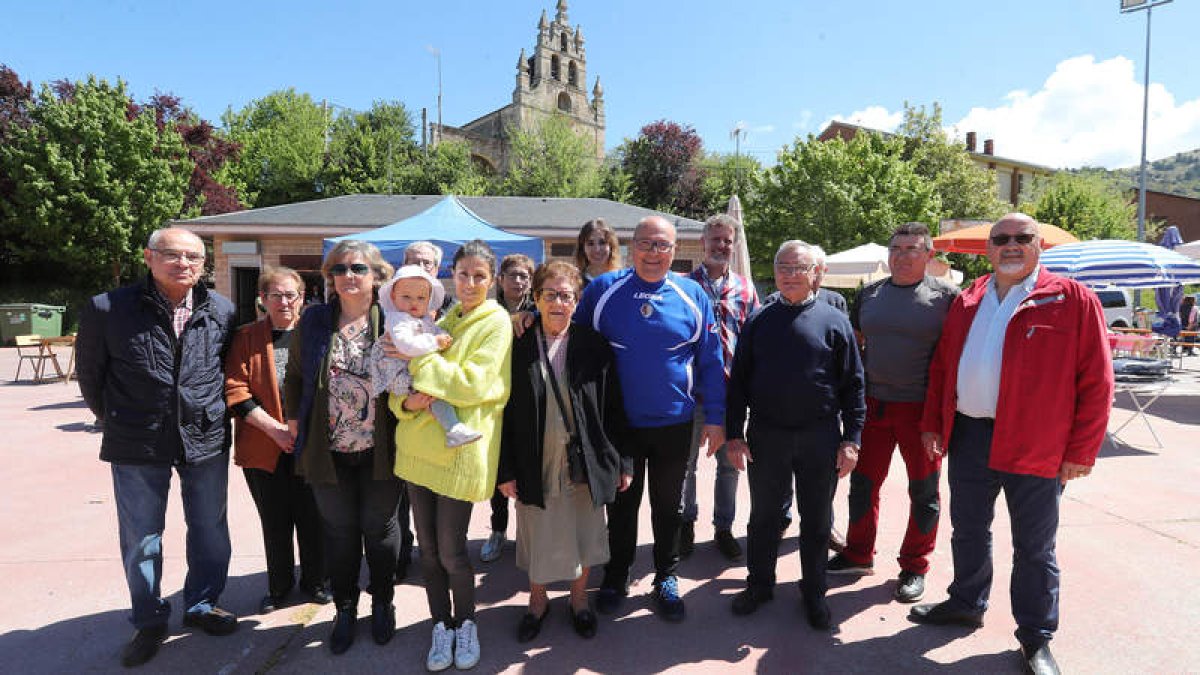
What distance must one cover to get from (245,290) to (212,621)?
1639cm

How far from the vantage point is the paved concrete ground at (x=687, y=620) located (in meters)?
2.74

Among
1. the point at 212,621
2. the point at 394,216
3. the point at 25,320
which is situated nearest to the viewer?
the point at 212,621

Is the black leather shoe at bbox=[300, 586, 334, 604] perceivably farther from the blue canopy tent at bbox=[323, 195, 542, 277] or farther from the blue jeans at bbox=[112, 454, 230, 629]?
the blue canopy tent at bbox=[323, 195, 542, 277]

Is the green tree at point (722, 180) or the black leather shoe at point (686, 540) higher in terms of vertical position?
the green tree at point (722, 180)

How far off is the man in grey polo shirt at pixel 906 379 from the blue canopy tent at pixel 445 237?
4.40 meters

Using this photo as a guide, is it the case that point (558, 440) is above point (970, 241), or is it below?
below

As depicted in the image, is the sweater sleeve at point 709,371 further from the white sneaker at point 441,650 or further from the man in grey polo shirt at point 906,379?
the white sneaker at point 441,650

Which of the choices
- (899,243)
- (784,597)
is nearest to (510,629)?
(784,597)

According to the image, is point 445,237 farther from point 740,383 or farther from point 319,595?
point 740,383

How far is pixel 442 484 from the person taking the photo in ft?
8.35

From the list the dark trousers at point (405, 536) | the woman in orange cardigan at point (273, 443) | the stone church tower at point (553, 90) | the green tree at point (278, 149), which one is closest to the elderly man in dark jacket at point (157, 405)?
the woman in orange cardigan at point (273, 443)

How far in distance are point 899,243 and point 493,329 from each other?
2.33 m

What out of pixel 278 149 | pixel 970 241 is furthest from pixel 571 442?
pixel 278 149

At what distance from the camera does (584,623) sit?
2959 millimetres
